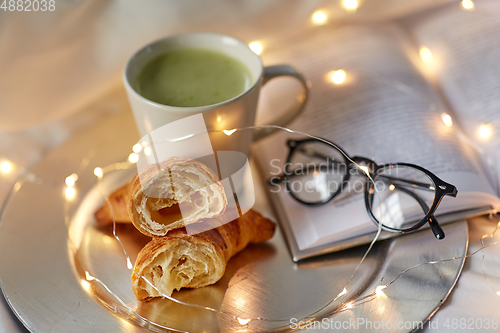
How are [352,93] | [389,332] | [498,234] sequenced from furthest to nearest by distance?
1. [352,93]
2. [498,234]
3. [389,332]

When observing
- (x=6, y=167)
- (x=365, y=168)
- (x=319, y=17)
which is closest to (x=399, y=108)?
(x=365, y=168)

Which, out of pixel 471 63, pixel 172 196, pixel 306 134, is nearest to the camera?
pixel 172 196

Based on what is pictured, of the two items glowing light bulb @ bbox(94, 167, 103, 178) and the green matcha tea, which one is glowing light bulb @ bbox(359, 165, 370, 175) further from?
glowing light bulb @ bbox(94, 167, 103, 178)

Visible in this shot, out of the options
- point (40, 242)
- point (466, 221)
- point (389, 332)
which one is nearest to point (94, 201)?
point (40, 242)

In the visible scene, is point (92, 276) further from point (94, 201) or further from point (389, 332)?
point (389, 332)

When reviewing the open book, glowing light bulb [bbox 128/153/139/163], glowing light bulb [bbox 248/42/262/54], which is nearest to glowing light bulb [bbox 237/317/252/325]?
the open book

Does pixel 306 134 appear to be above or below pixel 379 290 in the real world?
above

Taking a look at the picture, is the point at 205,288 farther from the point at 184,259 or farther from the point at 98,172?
the point at 98,172
